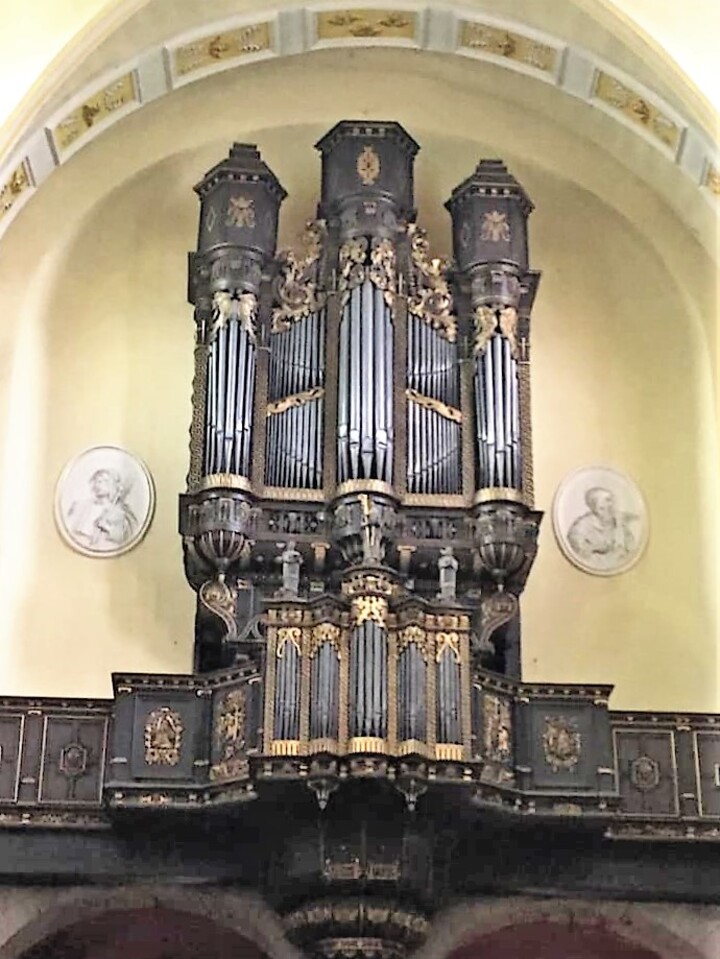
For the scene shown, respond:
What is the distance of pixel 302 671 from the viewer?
13.0 metres

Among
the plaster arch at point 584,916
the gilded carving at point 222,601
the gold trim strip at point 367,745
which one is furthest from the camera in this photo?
the gilded carving at point 222,601

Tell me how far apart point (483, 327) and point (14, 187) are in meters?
4.22

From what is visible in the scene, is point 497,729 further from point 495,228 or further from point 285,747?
point 495,228

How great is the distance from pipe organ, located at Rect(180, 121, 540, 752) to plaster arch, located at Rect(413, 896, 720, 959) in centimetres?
189

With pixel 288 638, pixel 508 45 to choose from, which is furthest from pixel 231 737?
pixel 508 45

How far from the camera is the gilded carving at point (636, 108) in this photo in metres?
15.5

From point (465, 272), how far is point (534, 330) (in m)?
1.56

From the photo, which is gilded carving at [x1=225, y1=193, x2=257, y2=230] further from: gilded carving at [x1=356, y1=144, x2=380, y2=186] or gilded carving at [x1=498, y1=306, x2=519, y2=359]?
gilded carving at [x1=498, y1=306, x2=519, y2=359]

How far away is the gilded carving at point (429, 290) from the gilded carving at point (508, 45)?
1.73 meters

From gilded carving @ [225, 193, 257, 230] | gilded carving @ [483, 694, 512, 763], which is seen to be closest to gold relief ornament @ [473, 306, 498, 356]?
gilded carving @ [225, 193, 257, 230]

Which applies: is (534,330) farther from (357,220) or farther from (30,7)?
(30,7)

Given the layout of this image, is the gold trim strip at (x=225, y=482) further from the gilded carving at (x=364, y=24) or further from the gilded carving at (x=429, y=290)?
the gilded carving at (x=364, y=24)

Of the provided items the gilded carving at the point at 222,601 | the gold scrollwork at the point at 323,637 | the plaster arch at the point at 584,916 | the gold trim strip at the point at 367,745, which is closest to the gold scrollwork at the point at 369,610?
the gold scrollwork at the point at 323,637

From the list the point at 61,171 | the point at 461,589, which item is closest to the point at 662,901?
the point at 461,589
